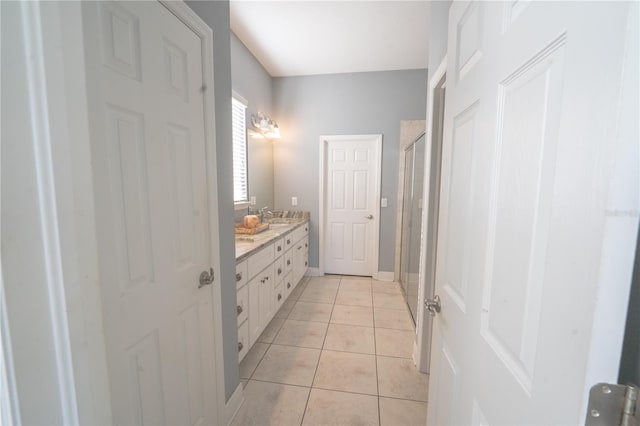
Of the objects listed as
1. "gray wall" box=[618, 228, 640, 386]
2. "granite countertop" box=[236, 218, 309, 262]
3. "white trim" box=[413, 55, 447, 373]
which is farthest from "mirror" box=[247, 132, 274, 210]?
"gray wall" box=[618, 228, 640, 386]

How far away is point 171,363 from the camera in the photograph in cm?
104

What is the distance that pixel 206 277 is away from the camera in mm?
1218

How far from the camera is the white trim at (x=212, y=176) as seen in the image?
115 cm

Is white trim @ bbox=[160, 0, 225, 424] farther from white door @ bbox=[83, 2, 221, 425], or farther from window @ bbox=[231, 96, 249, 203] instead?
window @ bbox=[231, 96, 249, 203]

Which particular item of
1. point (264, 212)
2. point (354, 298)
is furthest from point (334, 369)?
point (264, 212)

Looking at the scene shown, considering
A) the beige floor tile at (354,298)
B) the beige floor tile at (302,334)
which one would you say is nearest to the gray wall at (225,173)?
the beige floor tile at (302,334)

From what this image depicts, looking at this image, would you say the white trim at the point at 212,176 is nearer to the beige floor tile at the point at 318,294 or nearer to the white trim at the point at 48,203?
the white trim at the point at 48,203

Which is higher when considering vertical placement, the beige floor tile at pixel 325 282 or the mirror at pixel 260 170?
the mirror at pixel 260 170

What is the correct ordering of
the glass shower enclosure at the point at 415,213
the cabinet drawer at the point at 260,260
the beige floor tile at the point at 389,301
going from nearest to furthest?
1. the cabinet drawer at the point at 260,260
2. the glass shower enclosure at the point at 415,213
3. the beige floor tile at the point at 389,301

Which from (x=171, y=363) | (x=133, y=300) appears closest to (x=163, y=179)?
(x=133, y=300)

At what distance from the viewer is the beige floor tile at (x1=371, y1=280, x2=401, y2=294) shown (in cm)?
341

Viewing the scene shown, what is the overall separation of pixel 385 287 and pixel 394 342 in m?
1.31

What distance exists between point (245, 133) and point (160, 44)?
6.98 ft

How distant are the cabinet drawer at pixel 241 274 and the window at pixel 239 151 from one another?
1260mm
